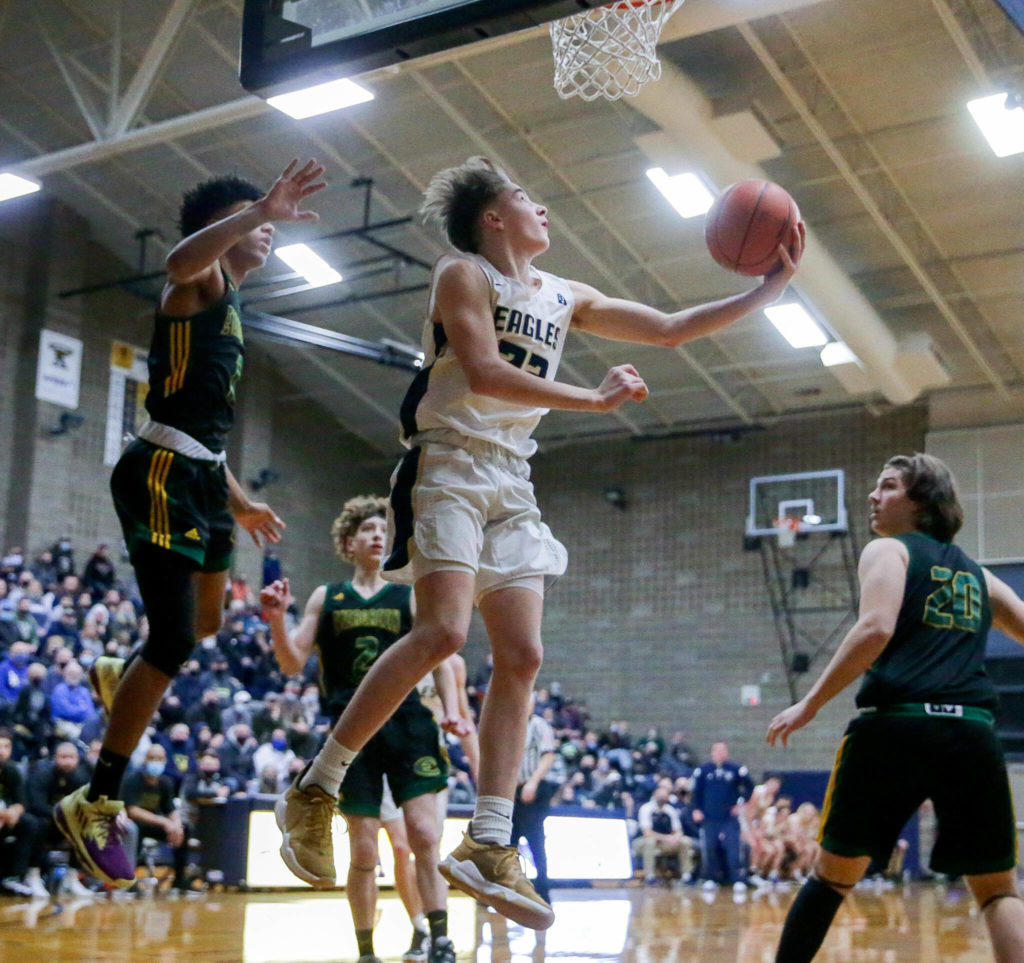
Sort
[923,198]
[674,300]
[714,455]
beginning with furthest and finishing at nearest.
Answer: [714,455]
[674,300]
[923,198]

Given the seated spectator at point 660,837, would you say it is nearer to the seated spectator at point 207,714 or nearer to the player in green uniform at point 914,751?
the seated spectator at point 207,714

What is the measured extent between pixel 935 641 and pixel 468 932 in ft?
15.6

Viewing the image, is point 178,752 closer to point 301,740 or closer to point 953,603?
point 301,740

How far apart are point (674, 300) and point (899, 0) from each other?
7117 mm

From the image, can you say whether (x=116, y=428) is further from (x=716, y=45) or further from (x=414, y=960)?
(x=414, y=960)

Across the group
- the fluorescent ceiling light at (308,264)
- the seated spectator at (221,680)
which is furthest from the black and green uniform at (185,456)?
the fluorescent ceiling light at (308,264)

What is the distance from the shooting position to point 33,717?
13148 mm

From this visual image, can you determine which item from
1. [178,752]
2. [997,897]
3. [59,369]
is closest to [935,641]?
[997,897]

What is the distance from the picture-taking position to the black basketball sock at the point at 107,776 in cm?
395

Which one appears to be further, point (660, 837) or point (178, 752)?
point (660, 837)

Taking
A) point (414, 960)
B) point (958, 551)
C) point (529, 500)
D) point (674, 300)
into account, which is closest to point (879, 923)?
point (414, 960)

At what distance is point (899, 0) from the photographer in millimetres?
14188

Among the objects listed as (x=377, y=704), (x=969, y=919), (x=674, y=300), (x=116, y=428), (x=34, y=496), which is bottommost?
(x=969, y=919)

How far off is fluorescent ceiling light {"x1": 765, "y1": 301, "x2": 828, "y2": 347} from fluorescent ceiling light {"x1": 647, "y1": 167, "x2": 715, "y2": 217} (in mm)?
2037
